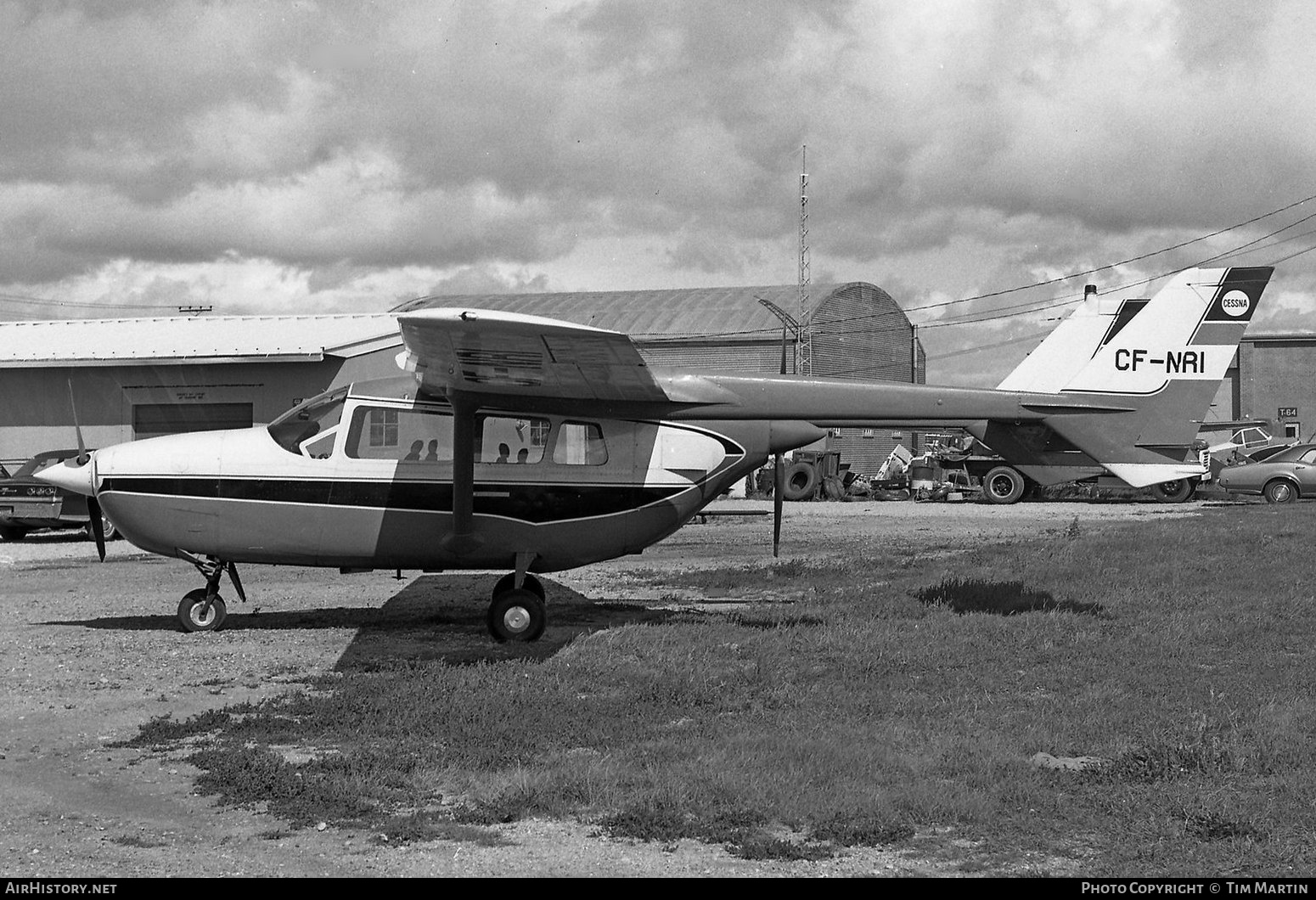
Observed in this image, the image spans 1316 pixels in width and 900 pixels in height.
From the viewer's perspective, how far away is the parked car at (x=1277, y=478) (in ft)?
99.0

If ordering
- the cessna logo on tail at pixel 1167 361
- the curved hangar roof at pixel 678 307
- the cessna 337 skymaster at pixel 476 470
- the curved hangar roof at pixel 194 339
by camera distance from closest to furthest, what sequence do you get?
the cessna 337 skymaster at pixel 476 470 → the cessna logo on tail at pixel 1167 361 → the curved hangar roof at pixel 194 339 → the curved hangar roof at pixel 678 307

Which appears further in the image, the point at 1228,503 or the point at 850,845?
the point at 1228,503

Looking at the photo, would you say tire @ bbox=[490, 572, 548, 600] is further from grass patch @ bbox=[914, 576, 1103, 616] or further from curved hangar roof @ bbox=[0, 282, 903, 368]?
curved hangar roof @ bbox=[0, 282, 903, 368]

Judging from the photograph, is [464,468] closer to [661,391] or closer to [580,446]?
[580,446]

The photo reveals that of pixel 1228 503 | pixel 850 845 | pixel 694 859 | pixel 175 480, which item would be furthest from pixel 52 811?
pixel 1228 503

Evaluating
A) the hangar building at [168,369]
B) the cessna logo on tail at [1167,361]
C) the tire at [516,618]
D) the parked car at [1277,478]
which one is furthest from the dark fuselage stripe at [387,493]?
the parked car at [1277,478]

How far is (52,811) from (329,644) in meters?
4.73

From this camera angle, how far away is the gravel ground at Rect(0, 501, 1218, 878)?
500cm

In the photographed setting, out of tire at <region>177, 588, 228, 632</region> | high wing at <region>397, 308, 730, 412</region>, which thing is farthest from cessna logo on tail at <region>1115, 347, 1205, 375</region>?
tire at <region>177, 588, 228, 632</region>

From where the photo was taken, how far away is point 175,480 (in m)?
10.7

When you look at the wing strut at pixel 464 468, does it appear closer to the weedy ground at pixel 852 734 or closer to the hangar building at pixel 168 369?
the weedy ground at pixel 852 734

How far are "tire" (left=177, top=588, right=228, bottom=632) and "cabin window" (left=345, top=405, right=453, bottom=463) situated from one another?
2.10m

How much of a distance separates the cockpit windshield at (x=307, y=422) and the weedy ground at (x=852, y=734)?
7.13 ft
